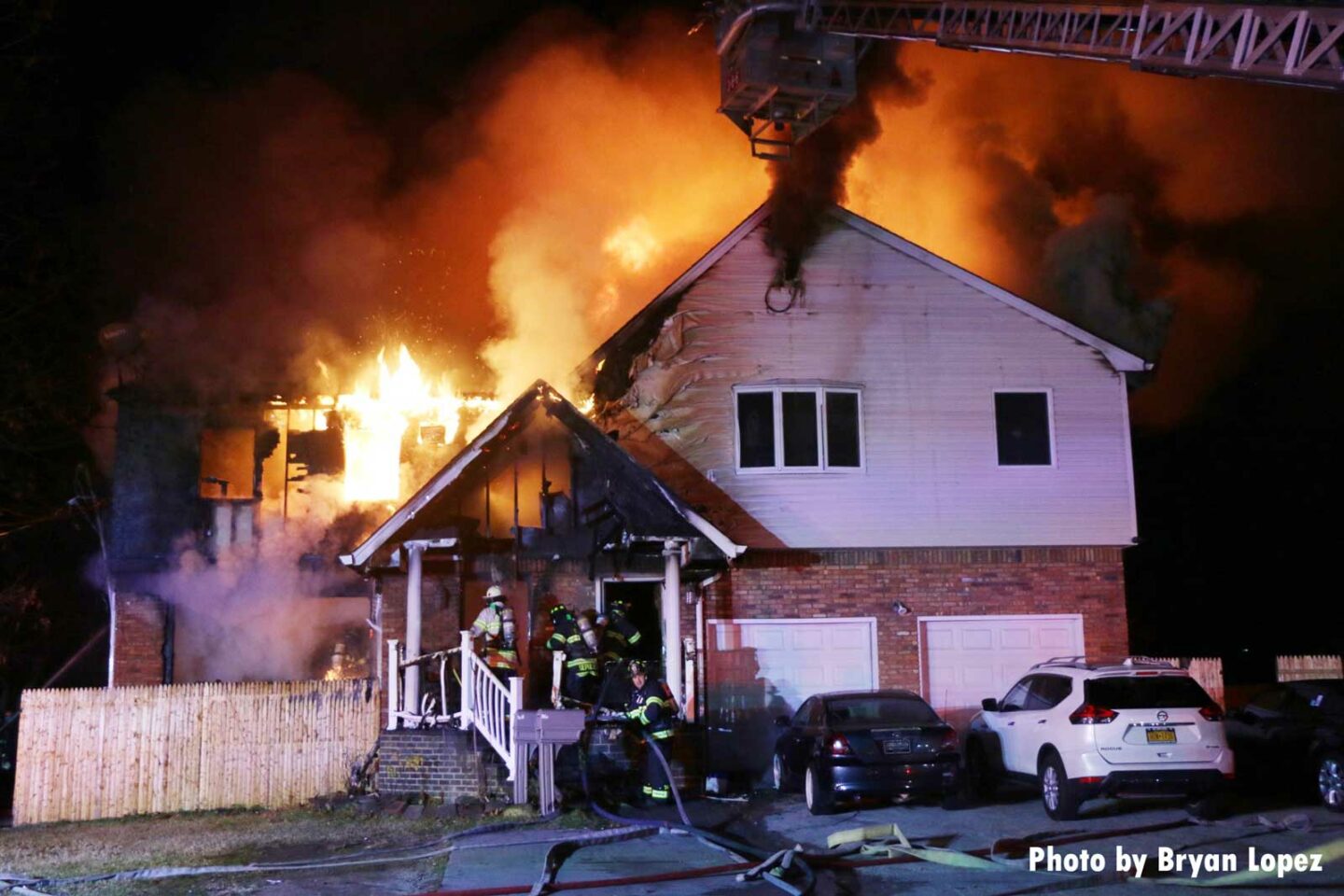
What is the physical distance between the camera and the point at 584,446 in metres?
14.3

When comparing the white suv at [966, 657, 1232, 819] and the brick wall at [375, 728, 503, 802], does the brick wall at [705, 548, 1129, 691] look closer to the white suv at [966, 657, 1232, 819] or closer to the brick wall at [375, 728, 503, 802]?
the brick wall at [375, 728, 503, 802]

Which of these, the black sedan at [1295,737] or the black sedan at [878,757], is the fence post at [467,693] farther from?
the black sedan at [1295,737]

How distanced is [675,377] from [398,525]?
4406 millimetres

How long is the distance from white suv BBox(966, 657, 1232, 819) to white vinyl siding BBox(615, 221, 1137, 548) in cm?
486

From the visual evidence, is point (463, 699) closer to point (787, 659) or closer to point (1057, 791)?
point (787, 659)

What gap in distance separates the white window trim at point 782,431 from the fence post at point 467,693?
4.65 meters

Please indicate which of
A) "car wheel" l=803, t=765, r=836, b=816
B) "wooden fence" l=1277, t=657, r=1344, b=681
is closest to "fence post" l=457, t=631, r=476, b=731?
"car wheel" l=803, t=765, r=836, b=816

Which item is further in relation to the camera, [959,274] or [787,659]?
[959,274]

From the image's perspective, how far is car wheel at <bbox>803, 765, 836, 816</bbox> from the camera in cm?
1155

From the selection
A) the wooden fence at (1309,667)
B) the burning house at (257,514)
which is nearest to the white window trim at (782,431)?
the burning house at (257,514)

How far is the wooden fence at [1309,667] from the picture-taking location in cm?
1858

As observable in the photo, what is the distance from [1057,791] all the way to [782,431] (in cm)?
645

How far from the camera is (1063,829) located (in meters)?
10.2

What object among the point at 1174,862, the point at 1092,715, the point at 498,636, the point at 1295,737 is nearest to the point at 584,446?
the point at 498,636
